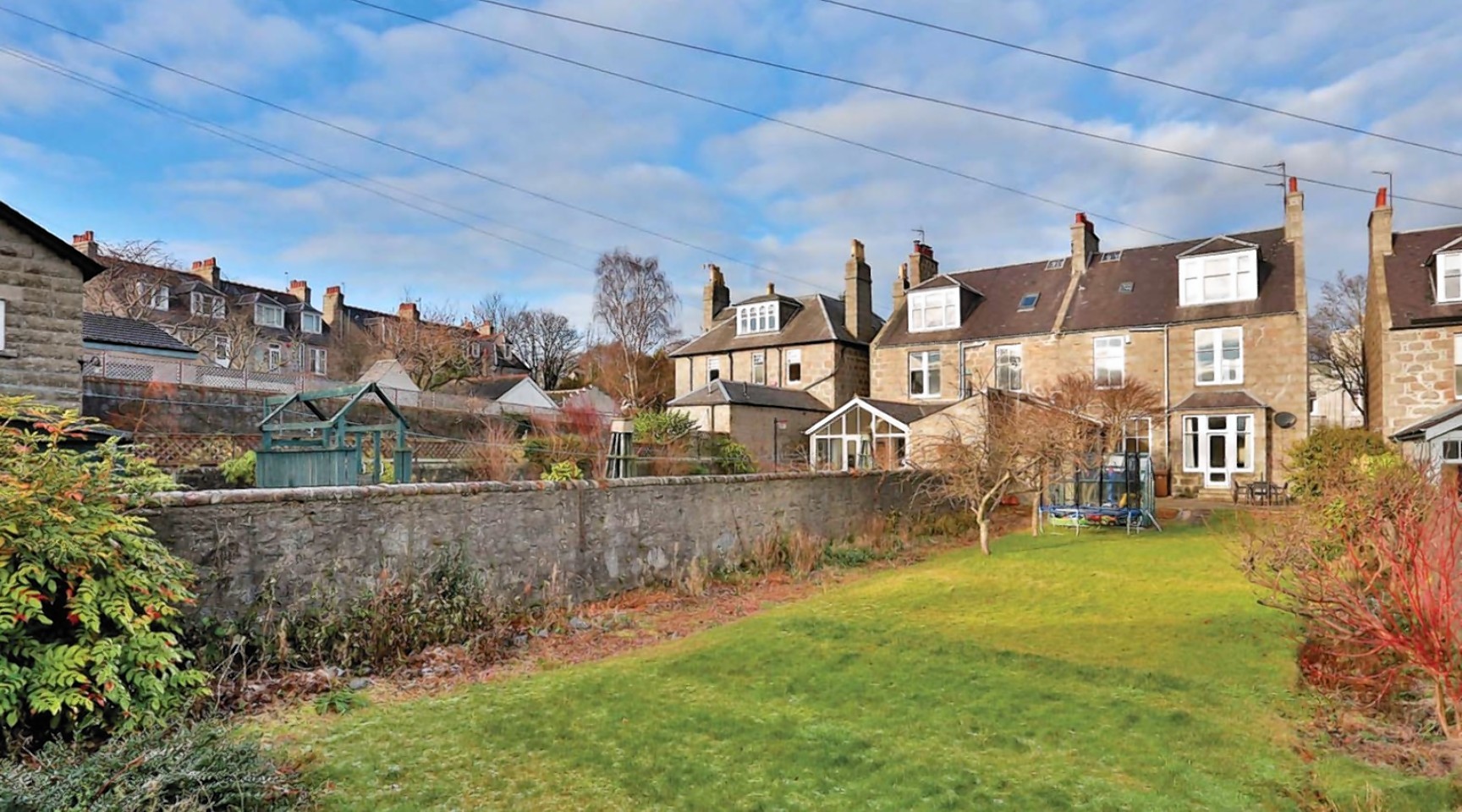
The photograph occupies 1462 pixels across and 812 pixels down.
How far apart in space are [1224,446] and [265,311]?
48956mm

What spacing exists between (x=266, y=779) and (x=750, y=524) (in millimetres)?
10086

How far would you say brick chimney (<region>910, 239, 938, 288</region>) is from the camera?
35500 millimetres

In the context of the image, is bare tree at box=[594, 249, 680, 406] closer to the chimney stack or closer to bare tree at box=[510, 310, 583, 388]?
bare tree at box=[510, 310, 583, 388]

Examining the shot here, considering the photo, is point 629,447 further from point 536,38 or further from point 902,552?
point 536,38

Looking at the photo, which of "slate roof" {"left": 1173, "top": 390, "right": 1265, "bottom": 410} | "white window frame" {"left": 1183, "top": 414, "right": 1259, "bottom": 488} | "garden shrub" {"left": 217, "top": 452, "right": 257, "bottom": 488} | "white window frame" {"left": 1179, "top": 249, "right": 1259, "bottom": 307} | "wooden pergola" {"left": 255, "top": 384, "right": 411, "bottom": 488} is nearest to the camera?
"wooden pergola" {"left": 255, "top": 384, "right": 411, "bottom": 488}

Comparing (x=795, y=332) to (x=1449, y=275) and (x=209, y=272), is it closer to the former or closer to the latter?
(x=1449, y=275)

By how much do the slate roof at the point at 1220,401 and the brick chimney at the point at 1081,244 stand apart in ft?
23.0

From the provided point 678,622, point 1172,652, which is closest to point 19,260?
point 678,622

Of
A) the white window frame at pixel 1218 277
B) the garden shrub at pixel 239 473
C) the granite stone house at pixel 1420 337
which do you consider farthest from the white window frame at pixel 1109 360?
the garden shrub at pixel 239 473

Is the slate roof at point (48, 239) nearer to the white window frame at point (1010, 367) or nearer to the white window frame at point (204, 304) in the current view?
the white window frame at point (1010, 367)

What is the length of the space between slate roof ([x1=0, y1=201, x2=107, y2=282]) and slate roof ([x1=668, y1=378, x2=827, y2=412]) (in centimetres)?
1953

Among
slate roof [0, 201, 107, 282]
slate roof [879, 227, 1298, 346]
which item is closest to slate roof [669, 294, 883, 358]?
slate roof [879, 227, 1298, 346]

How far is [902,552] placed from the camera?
52.3 feet

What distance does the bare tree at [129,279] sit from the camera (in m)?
33.4
